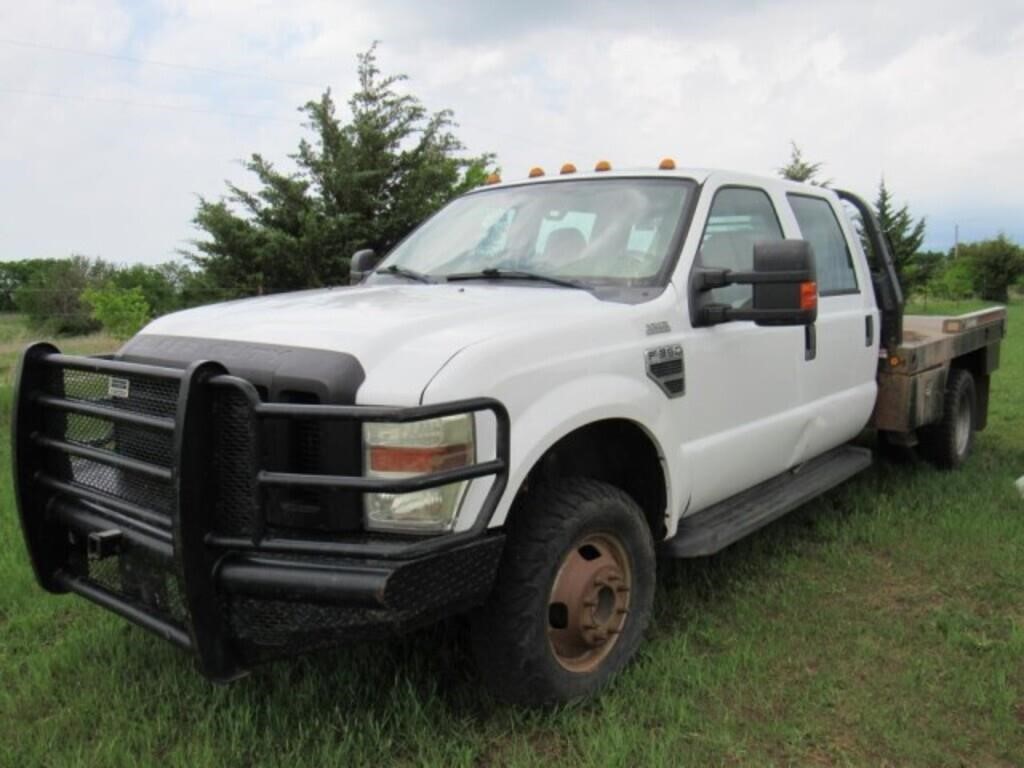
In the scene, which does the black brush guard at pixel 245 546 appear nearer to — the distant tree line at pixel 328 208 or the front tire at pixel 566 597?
the front tire at pixel 566 597

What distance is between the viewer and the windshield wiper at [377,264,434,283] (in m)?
3.85

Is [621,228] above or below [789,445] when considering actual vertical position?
above

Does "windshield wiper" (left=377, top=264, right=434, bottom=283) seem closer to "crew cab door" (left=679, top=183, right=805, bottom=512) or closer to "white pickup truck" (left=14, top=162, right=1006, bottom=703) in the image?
"white pickup truck" (left=14, top=162, right=1006, bottom=703)

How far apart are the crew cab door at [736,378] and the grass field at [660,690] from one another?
549mm

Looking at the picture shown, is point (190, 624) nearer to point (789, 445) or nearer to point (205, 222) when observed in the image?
point (789, 445)

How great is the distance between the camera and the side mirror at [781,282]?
306cm

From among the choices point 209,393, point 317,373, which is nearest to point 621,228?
point 317,373

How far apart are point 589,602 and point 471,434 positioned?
787 mm

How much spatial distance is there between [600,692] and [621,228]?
70.8 inches

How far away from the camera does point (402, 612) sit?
228cm

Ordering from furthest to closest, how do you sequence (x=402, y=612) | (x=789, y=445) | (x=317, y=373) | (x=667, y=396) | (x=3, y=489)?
(x=3, y=489) → (x=789, y=445) → (x=667, y=396) → (x=317, y=373) → (x=402, y=612)

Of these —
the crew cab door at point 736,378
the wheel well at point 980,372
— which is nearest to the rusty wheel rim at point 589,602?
the crew cab door at point 736,378

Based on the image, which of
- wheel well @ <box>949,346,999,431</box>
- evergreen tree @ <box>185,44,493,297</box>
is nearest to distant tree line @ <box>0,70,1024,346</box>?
evergreen tree @ <box>185,44,493,297</box>

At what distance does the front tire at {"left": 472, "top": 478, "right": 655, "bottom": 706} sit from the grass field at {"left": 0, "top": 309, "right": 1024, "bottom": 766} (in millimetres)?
140
